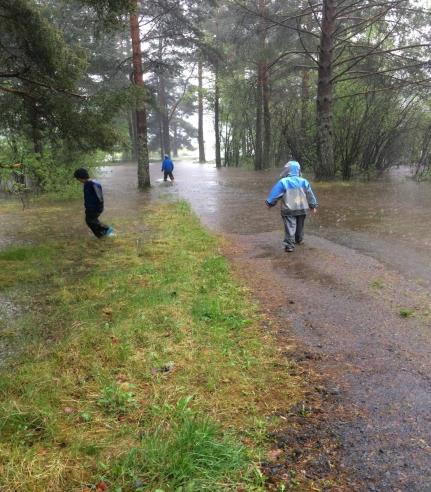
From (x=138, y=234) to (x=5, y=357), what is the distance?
19.6 ft

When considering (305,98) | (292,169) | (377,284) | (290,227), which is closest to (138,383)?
(377,284)

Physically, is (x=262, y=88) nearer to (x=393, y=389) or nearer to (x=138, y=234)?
(x=138, y=234)

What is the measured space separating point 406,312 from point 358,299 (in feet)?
2.29

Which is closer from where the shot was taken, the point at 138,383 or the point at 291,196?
the point at 138,383

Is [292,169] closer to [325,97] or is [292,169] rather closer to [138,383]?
[138,383]

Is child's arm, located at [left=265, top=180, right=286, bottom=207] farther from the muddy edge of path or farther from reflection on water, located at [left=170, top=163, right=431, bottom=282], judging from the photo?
reflection on water, located at [left=170, top=163, right=431, bottom=282]

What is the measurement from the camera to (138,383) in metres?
3.69

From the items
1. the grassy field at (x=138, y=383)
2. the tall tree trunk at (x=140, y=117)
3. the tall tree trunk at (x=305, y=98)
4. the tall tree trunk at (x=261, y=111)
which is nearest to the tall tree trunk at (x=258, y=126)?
the tall tree trunk at (x=261, y=111)

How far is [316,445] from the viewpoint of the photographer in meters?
2.93

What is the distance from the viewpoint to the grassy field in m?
2.62

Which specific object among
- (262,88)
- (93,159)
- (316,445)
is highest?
(262,88)

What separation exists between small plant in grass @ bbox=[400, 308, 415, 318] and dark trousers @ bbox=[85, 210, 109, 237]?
22.2 feet

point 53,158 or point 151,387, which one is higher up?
point 53,158

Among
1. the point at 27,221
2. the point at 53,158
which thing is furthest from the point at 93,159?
the point at 27,221
